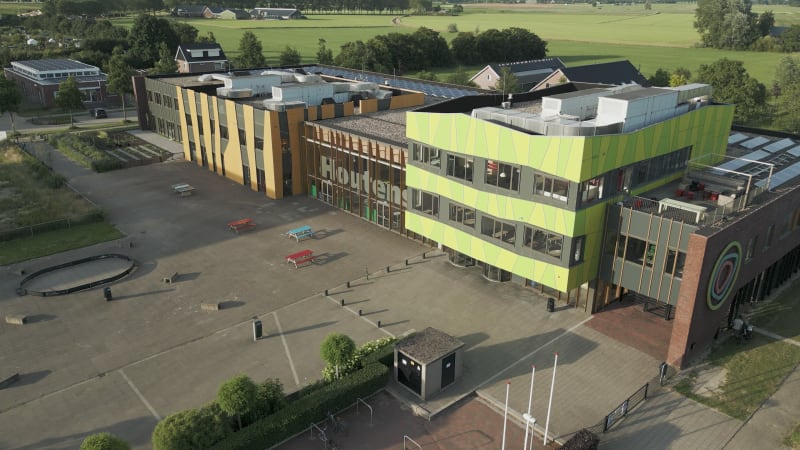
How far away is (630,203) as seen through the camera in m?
31.0

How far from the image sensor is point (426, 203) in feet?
122

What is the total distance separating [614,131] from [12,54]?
13125cm

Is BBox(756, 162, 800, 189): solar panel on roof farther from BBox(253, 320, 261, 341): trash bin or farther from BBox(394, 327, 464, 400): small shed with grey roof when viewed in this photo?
BBox(253, 320, 261, 341): trash bin

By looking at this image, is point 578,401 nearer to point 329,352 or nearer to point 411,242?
point 329,352

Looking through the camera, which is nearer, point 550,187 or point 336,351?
point 336,351

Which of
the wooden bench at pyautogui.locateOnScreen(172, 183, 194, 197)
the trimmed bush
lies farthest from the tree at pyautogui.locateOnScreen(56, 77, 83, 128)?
the trimmed bush

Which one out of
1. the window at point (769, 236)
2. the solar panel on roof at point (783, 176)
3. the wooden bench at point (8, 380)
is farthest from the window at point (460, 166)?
the wooden bench at point (8, 380)

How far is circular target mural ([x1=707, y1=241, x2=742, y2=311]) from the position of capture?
27.6 m

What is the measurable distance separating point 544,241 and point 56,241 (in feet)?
120

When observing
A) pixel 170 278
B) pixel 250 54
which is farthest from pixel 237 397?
pixel 250 54

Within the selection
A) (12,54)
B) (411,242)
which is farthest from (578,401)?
(12,54)

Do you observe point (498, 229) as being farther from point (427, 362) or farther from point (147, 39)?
point (147, 39)

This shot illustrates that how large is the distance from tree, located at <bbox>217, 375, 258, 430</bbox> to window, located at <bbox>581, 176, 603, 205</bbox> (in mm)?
19097

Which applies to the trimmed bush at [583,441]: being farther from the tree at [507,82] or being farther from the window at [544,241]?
the tree at [507,82]
